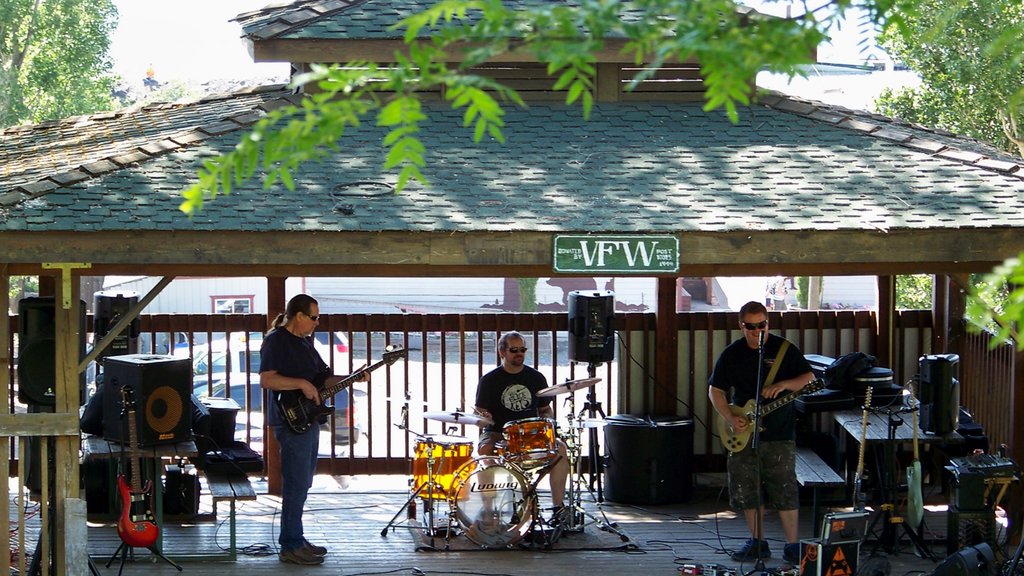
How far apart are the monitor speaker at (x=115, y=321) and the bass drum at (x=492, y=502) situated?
301 centimetres

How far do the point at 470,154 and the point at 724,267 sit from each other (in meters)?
1.77

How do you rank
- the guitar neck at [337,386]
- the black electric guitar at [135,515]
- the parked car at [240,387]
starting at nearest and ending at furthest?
1. the black electric guitar at [135,515]
2. the guitar neck at [337,386]
3. the parked car at [240,387]

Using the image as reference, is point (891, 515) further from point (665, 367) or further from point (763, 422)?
point (665, 367)

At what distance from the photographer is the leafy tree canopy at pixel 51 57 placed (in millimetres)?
21703

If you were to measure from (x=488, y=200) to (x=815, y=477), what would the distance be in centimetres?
292

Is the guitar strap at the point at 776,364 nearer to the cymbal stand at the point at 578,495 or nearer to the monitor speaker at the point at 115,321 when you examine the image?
the cymbal stand at the point at 578,495

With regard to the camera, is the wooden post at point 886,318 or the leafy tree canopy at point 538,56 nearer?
the leafy tree canopy at point 538,56

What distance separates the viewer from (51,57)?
2283 cm

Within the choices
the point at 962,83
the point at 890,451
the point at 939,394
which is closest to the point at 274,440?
the point at 890,451

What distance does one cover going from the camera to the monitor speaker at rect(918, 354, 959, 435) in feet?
28.2

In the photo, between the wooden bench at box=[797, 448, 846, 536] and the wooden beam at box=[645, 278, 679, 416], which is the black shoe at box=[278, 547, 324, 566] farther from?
the wooden beam at box=[645, 278, 679, 416]

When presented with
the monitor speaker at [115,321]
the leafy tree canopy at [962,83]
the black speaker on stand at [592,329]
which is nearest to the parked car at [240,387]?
the monitor speaker at [115,321]

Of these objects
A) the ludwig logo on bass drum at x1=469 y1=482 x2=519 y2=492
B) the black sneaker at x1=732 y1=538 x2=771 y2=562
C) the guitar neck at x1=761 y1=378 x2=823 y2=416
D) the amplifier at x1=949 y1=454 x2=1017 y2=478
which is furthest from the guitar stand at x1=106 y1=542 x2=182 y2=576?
the amplifier at x1=949 y1=454 x2=1017 y2=478

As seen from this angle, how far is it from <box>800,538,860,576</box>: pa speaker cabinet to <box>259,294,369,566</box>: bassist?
2.98m
